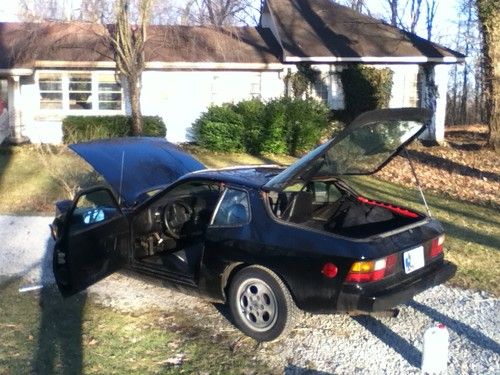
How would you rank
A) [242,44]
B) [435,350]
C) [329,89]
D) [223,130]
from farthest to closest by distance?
1. [242,44]
2. [329,89]
3. [223,130]
4. [435,350]

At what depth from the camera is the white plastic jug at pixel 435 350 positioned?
4383mm

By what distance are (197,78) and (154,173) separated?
13587 millimetres

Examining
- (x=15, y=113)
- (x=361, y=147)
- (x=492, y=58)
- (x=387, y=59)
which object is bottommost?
(x=15, y=113)

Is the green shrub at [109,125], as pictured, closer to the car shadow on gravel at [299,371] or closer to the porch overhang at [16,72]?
the porch overhang at [16,72]

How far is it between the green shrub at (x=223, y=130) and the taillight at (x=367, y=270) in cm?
1338

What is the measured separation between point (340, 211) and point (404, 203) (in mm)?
5561

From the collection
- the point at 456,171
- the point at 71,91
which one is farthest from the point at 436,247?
the point at 71,91

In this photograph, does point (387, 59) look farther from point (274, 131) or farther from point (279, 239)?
point (279, 239)

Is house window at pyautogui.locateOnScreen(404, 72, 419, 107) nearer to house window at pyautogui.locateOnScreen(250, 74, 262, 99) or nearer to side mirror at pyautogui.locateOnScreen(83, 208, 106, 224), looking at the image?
house window at pyautogui.locateOnScreen(250, 74, 262, 99)

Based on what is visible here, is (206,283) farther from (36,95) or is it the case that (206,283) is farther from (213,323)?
(36,95)

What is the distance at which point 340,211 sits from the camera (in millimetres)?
6004

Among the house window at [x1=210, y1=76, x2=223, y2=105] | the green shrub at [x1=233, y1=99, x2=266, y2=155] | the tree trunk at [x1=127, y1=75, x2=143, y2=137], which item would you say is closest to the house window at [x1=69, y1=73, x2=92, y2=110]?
the tree trunk at [x1=127, y1=75, x2=143, y2=137]

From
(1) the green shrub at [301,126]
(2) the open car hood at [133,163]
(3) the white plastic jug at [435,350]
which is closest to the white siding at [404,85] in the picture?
(1) the green shrub at [301,126]

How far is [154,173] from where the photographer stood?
23.9ft
